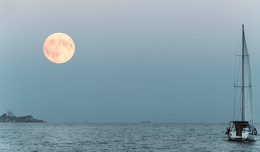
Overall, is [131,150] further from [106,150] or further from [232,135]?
[232,135]

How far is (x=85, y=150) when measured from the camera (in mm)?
73875

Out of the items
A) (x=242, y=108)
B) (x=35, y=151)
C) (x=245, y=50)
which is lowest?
(x=35, y=151)

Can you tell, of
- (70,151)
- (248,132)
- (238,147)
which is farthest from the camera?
(248,132)

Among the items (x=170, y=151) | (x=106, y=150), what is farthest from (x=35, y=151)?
(x=170, y=151)

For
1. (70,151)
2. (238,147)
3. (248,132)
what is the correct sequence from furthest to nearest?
(248,132) → (238,147) → (70,151)

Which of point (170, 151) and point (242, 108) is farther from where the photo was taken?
point (242, 108)

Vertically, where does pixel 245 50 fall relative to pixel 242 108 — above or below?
above

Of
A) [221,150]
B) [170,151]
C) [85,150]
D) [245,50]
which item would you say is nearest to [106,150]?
[85,150]

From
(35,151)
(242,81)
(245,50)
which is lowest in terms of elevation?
(35,151)

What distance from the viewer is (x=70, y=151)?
236 feet

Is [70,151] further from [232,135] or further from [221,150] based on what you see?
[232,135]

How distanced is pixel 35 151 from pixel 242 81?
48726 mm

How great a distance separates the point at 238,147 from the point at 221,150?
18.2 ft

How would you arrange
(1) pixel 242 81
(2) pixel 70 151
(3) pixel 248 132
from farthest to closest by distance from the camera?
(1) pixel 242 81
(3) pixel 248 132
(2) pixel 70 151
